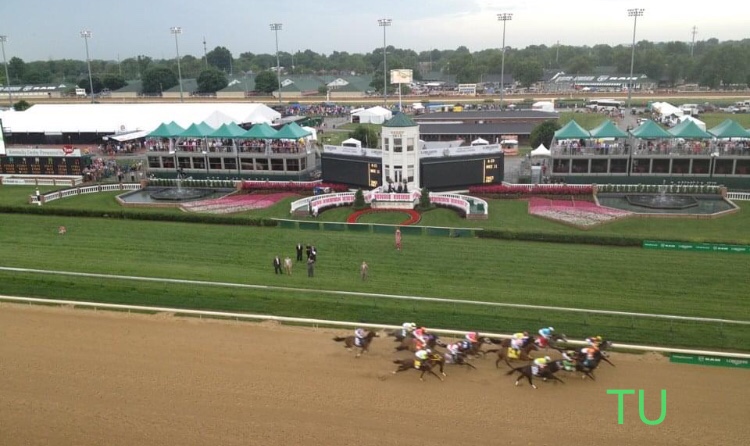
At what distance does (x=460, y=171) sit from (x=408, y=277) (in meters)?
19.4

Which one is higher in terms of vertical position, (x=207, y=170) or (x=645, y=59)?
(x=645, y=59)

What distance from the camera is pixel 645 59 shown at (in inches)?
5738

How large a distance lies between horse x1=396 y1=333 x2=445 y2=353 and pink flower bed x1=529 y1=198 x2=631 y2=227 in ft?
59.7

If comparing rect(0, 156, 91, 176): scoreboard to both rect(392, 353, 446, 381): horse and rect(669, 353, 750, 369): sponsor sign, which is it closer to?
rect(392, 353, 446, 381): horse

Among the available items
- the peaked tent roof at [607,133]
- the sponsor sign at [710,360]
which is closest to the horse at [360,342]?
the sponsor sign at [710,360]

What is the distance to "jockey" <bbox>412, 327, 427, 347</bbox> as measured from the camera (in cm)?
1588

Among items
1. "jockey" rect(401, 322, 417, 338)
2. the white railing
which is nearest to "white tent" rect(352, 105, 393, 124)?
the white railing

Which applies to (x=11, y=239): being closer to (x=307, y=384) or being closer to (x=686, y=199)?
(x=307, y=384)

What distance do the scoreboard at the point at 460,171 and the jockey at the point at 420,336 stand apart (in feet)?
83.6

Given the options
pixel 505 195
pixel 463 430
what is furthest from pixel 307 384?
pixel 505 195

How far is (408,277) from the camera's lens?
77.4 feet

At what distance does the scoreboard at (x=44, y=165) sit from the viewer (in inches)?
1842

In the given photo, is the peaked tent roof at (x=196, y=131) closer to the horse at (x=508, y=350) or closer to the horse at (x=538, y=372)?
the horse at (x=508, y=350)

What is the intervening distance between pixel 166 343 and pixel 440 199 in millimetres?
23009
